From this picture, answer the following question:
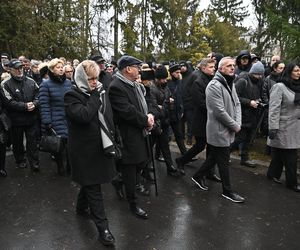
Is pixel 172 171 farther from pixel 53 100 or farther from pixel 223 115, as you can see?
pixel 53 100

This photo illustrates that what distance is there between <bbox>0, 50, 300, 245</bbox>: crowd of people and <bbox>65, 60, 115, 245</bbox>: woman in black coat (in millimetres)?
11

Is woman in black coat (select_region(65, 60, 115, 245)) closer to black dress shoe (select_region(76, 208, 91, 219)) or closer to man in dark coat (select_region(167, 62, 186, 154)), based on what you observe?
black dress shoe (select_region(76, 208, 91, 219))

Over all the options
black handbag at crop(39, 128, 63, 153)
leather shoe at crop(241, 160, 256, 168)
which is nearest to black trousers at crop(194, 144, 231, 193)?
leather shoe at crop(241, 160, 256, 168)

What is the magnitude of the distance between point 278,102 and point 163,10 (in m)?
26.6

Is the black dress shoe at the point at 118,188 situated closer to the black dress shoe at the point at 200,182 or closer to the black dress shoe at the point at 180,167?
the black dress shoe at the point at 200,182

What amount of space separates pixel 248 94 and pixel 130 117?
10.4 ft

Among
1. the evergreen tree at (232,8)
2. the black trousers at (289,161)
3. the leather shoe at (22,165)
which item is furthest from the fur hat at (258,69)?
the evergreen tree at (232,8)

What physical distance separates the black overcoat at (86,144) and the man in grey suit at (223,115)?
71.9 inches

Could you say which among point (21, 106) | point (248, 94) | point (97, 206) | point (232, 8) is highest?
point (232, 8)

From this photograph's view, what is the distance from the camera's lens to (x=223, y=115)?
4.92 meters

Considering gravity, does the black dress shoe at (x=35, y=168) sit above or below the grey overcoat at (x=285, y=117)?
below

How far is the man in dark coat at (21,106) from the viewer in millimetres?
6047

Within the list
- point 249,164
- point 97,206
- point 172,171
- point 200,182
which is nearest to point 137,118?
point 97,206

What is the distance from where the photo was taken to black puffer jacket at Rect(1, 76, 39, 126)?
19.8 ft
